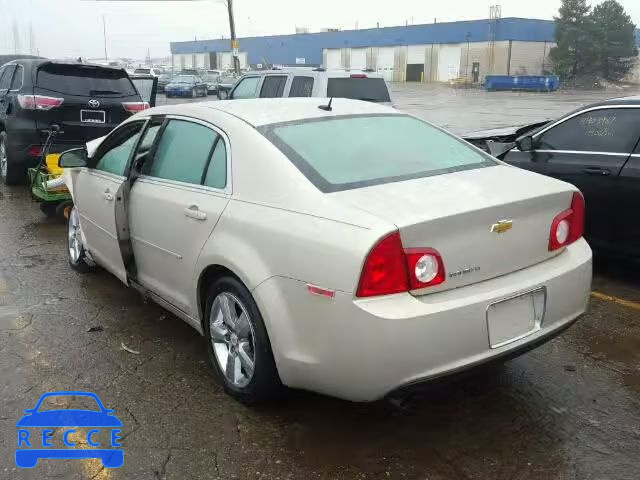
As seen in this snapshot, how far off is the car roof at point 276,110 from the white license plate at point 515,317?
1550mm

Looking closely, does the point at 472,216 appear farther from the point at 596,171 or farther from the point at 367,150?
the point at 596,171

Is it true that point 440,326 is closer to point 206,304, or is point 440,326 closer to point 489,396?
point 489,396

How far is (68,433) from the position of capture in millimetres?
3037

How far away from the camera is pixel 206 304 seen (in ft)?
11.1

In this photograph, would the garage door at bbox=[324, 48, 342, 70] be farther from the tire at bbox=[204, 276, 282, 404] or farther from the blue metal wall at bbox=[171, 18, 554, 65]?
the tire at bbox=[204, 276, 282, 404]

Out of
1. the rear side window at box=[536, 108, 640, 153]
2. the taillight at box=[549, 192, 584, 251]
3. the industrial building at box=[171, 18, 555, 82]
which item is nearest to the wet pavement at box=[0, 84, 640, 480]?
the taillight at box=[549, 192, 584, 251]

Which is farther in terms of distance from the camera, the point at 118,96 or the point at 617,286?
the point at 118,96

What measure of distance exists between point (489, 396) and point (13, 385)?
104 inches

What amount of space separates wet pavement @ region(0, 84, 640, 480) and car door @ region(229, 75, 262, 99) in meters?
6.89

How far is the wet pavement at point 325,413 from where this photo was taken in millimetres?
2754

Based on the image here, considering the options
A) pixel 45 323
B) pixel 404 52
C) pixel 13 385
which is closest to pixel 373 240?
pixel 13 385

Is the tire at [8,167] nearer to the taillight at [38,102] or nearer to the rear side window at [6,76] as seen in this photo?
the taillight at [38,102]

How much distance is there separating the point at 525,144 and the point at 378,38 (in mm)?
70368

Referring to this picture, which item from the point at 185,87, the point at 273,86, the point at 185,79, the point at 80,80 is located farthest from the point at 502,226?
the point at 185,79
